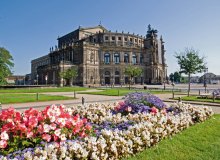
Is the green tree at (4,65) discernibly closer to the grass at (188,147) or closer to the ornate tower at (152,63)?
the grass at (188,147)

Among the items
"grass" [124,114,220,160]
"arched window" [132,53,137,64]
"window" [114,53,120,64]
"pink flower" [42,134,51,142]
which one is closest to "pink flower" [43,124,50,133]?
"pink flower" [42,134,51,142]

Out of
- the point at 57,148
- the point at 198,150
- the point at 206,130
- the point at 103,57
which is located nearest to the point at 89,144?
the point at 57,148

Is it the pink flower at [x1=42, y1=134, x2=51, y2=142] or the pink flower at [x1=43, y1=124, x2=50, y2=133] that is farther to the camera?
the pink flower at [x1=43, y1=124, x2=50, y2=133]

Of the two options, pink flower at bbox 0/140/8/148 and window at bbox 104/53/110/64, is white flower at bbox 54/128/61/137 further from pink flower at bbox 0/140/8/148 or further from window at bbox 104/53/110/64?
window at bbox 104/53/110/64

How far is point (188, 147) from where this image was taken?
710 centimetres

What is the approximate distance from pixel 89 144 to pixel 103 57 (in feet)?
312

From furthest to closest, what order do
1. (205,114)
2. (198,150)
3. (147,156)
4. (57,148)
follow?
(205,114) → (198,150) → (147,156) → (57,148)

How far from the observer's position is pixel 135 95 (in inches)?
472

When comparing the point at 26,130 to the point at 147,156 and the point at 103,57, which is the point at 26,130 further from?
the point at 103,57

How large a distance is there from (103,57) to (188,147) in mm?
93828

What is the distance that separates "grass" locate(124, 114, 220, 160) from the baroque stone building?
7806cm

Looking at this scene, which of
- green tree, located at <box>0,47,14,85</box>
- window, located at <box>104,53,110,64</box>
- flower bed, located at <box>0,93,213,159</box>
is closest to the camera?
flower bed, located at <box>0,93,213,159</box>

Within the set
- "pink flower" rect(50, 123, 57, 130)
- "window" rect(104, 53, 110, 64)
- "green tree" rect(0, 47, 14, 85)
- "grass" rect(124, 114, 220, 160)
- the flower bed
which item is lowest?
"grass" rect(124, 114, 220, 160)

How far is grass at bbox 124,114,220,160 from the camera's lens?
20.5 ft
